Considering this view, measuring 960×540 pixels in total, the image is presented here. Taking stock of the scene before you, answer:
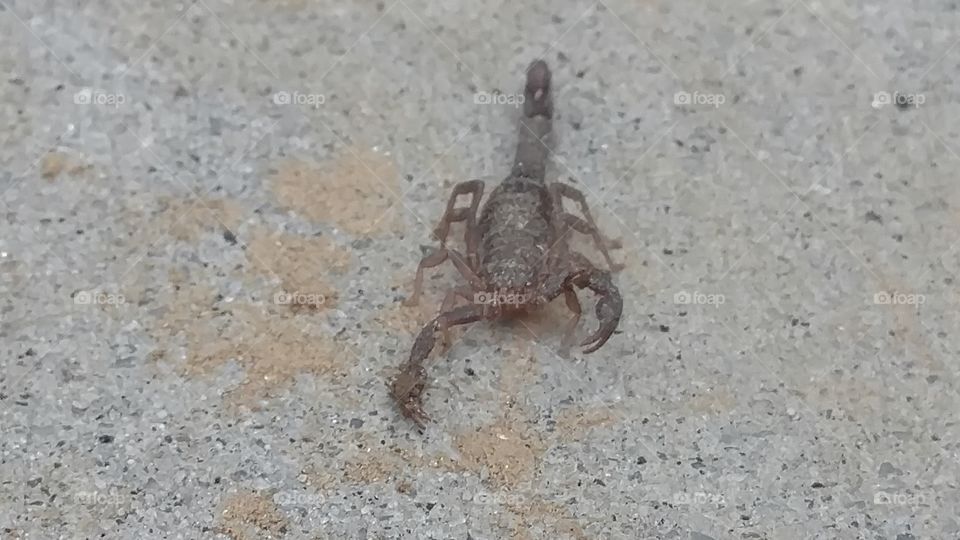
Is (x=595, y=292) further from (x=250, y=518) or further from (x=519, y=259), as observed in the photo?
(x=250, y=518)

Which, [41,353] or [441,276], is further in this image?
[441,276]

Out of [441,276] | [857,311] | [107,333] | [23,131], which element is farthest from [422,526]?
[23,131]

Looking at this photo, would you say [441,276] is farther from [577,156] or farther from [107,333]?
[107,333]

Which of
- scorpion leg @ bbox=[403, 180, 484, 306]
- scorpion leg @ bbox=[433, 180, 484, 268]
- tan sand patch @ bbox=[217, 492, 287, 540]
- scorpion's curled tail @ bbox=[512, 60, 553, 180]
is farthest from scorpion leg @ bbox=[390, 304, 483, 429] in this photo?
scorpion's curled tail @ bbox=[512, 60, 553, 180]

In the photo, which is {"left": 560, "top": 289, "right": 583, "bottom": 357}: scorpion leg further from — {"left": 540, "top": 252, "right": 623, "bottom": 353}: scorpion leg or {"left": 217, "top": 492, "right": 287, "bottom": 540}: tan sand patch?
{"left": 217, "top": 492, "right": 287, "bottom": 540}: tan sand patch

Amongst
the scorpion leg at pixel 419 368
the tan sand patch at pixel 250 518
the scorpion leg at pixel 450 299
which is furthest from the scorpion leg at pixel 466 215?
the tan sand patch at pixel 250 518
